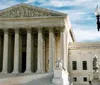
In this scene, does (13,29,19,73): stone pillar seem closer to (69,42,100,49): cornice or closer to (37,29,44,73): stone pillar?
(37,29,44,73): stone pillar

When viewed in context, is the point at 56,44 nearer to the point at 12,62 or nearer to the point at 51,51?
the point at 51,51

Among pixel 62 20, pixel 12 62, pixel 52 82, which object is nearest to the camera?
pixel 52 82

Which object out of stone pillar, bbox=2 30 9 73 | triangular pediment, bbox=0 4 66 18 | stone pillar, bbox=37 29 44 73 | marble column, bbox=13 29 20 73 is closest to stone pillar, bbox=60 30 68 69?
stone pillar, bbox=37 29 44 73

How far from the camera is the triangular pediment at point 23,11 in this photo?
66750 millimetres

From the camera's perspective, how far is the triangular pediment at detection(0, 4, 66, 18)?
66.8m

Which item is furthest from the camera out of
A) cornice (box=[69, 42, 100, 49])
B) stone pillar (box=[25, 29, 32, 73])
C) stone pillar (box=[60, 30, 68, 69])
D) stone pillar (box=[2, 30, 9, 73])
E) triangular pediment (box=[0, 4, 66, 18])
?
cornice (box=[69, 42, 100, 49])

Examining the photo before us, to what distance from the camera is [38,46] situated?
65750 millimetres

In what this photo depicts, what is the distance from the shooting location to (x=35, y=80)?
51250 mm

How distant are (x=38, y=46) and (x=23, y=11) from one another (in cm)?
863

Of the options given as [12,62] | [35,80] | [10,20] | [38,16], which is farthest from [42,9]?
[35,80]

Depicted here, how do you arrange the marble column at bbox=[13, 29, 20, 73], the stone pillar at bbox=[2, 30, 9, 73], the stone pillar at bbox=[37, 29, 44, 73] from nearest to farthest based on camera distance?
the stone pillar at bbox=[37, 29, 44, 73] → the marble column at bbox=[13, 29, 20, 73] → the stone pillar at bbox=[2, 30, 9, 73]

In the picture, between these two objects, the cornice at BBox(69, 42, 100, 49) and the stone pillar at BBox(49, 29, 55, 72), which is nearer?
the stone pillar at BBox(49, 29, 55, 72)

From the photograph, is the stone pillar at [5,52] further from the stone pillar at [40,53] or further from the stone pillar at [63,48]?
the stone pillar at [63,48]

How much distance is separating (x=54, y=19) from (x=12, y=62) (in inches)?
551
